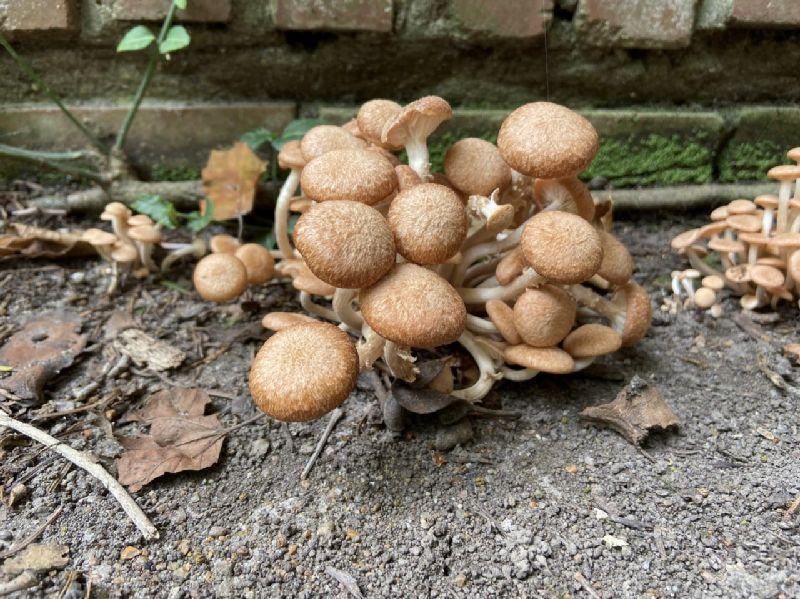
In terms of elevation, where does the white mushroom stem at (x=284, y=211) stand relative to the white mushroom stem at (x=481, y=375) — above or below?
above

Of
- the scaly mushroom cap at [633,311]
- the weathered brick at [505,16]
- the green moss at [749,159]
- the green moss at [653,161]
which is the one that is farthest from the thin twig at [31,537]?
the green moss at [749,159]

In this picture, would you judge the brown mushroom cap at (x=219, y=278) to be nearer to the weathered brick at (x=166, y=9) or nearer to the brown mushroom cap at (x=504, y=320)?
the brown mushroom cap at (x=504, y=320)

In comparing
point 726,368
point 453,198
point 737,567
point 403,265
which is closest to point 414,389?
point 403,265

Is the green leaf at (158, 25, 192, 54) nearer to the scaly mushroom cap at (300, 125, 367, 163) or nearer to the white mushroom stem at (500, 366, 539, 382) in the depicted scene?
the scaly mushroom cap at (300, 125, 367, 163)

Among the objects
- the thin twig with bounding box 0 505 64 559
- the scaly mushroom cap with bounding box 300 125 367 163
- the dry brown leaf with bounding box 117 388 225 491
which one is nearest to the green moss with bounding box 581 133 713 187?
the scaly mushroom cap with bounding box 300 125 367 163

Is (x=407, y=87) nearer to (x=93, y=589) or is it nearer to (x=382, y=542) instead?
(x=382, y=542)

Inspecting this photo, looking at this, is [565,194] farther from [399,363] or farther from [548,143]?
[399,363]

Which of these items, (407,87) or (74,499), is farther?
(407,87)
